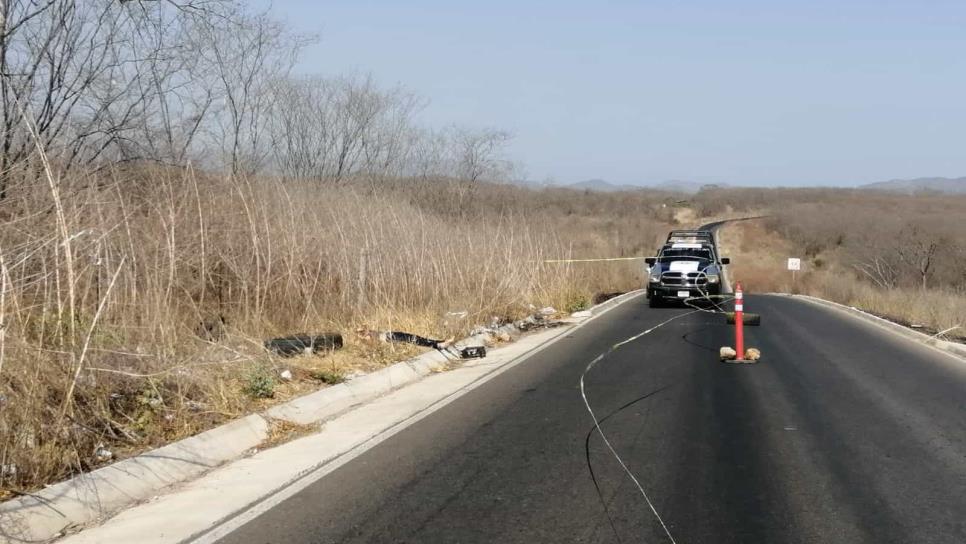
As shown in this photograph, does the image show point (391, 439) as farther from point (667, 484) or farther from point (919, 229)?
point (919, 229)

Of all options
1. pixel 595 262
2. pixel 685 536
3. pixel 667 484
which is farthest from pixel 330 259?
pixel 595 262

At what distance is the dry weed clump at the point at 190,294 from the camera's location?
23.5ft

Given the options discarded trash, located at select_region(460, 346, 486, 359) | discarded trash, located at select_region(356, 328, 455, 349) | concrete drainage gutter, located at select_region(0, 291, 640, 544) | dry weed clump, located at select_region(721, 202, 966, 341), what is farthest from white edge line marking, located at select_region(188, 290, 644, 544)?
dry weed clump, located at select_region(721, 202, 966, 341)

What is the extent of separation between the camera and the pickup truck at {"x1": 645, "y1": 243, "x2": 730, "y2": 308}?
89.8ft

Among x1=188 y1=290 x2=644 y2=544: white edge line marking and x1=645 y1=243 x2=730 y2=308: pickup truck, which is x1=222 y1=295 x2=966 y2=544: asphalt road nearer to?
x1=188 y1=290 x2=644 y2=544: white edge line marking

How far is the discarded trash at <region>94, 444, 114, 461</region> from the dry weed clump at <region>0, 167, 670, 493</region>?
3 centimetres

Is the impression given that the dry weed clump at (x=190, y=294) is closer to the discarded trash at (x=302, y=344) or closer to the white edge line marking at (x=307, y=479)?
the discarded trash at (x=302, y=344)

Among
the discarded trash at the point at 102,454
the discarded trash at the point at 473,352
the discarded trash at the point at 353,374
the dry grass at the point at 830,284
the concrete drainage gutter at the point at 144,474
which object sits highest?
the discarded trash at the point at 102,454

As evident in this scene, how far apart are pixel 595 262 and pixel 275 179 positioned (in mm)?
25995

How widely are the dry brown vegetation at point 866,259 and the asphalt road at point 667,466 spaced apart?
11143mm

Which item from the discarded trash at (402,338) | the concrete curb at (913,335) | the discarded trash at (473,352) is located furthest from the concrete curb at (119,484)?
the concrete curb at (913,335)

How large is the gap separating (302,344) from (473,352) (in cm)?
366

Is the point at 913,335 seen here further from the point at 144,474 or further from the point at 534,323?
the point at 144,474

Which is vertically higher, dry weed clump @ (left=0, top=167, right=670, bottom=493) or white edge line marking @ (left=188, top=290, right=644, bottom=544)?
dry weed clump @ (left=0, top=167, right=670, bottom=493)
